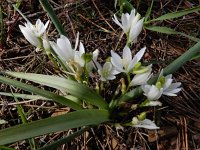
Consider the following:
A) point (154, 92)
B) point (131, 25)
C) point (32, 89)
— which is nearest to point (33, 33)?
point (32, 89)

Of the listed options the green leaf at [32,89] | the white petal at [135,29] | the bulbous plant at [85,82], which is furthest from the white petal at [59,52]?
the white petal at [135,29]

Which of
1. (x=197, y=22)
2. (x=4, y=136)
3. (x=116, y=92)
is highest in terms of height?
(x=197, y=22)

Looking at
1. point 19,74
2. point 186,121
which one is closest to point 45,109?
point 19,74

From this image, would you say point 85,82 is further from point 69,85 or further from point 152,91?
point 152,91

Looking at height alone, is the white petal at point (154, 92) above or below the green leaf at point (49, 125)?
above

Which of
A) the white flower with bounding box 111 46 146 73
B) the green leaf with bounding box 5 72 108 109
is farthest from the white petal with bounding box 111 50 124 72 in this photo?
the green leaf with bounding box 5 72 108 109

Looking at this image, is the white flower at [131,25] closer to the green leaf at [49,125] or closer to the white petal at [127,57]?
the white petal at [127,57]

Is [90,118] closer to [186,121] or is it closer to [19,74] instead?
[19,74]
